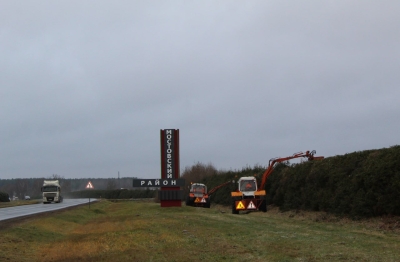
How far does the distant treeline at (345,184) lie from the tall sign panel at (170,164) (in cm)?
942

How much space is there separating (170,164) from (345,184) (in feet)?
74.6

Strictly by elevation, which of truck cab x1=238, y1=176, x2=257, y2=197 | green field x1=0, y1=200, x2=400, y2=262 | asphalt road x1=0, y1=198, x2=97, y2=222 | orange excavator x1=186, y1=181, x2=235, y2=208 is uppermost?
truck cab x1=238, y1=176, x2=257, y2=197

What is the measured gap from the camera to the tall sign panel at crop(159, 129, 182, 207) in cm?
4456

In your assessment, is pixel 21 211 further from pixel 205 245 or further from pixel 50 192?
pixel 50 192

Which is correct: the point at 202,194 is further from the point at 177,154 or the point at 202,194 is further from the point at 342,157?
the point at 342,157

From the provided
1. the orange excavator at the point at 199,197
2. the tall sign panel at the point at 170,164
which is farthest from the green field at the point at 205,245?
the orange excavator at the point at 199,197

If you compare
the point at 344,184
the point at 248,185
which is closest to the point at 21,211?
the point at 248,185

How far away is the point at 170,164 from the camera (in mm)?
45219

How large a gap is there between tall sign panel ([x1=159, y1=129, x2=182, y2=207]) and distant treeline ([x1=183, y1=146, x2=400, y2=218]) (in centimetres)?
942

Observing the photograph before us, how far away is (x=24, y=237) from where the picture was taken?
17906 mm

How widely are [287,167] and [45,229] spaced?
21079mm

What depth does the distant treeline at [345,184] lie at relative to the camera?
20.5 m

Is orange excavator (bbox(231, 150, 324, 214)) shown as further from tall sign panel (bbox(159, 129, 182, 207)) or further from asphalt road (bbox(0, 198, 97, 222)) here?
asphalt road (bbox(0, 198, 97, 222))

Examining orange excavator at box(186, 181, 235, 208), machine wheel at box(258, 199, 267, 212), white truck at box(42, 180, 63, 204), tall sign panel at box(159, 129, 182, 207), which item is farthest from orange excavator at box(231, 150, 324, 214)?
white truck at box(42, 180, 63, 204)
